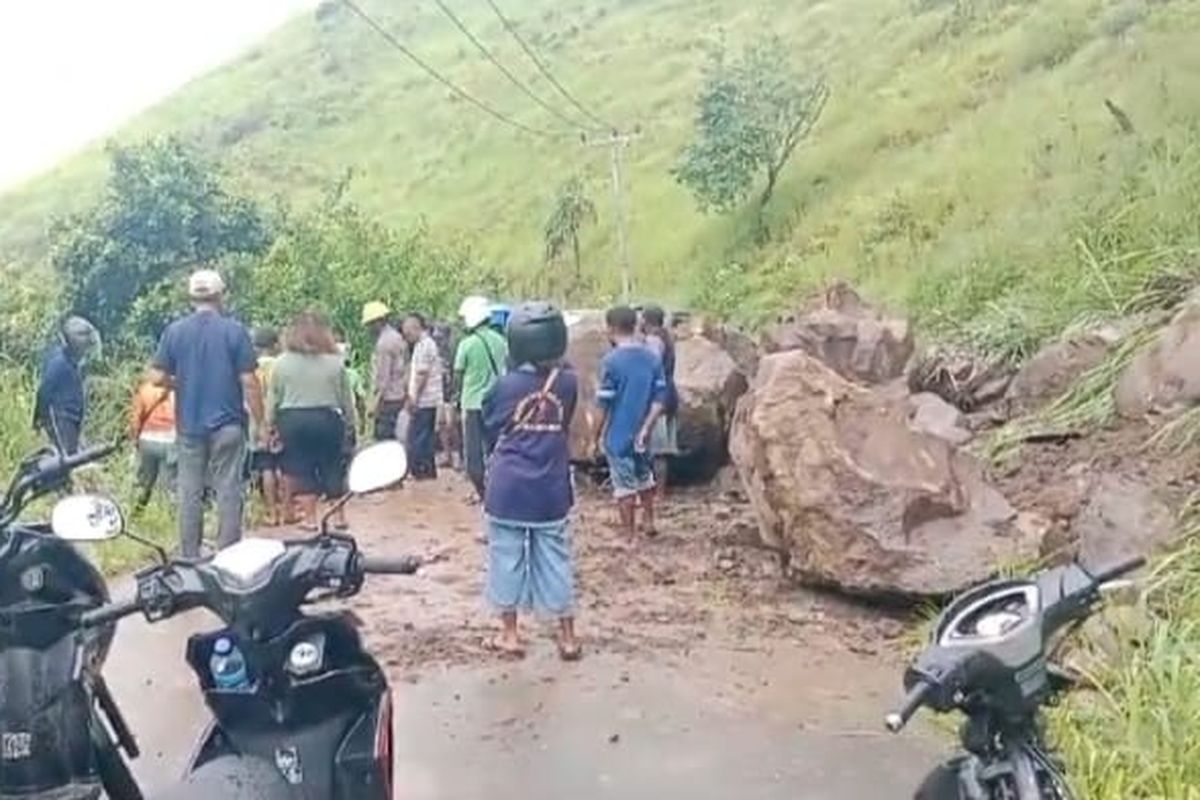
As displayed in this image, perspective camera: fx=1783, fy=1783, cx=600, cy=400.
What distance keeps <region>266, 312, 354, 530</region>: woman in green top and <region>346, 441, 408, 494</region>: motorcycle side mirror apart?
21.5 ft

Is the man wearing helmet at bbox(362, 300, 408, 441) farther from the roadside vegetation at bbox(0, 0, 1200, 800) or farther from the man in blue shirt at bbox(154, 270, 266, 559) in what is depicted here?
the man in blue shirt at bbox(154, 270, 266, 559)

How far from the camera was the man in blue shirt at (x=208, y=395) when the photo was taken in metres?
8.27

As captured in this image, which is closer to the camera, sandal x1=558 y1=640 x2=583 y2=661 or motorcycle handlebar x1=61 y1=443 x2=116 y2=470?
motorcycle handlebar x1=61 y1=443 x2=116 y2=470

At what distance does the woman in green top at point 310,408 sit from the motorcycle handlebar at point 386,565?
256 inches

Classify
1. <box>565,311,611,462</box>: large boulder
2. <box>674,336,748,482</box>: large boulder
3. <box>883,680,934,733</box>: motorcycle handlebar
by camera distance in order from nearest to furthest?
<box>883,680,934,733</box>: motorcycle handlebar, <box>674,336,748,482</box>: large boulder, <box>565,311,611,462</box>: large boulder

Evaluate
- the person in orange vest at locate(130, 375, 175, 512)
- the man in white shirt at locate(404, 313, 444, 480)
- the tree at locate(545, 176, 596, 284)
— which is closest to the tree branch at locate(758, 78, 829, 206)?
the tree at locate(545, 176, 596, 284)

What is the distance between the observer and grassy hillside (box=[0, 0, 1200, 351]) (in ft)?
57.9

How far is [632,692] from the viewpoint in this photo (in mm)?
7012

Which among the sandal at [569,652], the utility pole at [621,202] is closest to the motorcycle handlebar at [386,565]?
the sandal at [569,652]

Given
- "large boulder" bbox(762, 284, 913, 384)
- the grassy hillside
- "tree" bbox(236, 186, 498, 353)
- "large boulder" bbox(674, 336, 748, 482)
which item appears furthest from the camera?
"tree" bbox(236, 186, 498, 353)

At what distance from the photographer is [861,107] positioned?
32500 millimetres

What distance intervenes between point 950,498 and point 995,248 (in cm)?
1183

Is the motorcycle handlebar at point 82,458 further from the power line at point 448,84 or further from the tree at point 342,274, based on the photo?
the power line at point 448,84

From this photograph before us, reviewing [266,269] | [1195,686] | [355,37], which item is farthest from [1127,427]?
[355,37]
